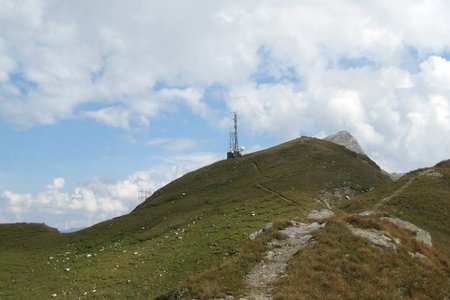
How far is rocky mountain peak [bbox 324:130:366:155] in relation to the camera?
500 ft

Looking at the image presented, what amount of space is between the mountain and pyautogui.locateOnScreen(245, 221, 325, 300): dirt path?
0.17m

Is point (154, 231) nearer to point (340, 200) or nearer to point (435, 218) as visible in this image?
point (340, 200)

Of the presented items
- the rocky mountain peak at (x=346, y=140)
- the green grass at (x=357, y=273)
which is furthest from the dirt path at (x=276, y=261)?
the rocky mountain peak at (x=346, y=140)

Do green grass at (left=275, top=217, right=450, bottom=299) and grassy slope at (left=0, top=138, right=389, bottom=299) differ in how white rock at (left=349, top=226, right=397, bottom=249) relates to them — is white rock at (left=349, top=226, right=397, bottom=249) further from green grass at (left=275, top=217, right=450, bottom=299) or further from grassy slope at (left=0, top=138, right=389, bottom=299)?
grassy slope at (left=0, top=138, right=389, bottom=299)

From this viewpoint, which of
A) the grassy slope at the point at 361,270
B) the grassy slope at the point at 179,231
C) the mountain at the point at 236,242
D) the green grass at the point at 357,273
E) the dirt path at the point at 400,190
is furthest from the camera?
the dirt path at the point at 400,190

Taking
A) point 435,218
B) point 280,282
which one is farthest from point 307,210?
point 280,282

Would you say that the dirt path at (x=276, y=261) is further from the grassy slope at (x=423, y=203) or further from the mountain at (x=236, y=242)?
the grassy slope at (x=423, y=203)

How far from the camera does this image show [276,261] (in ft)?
93.6

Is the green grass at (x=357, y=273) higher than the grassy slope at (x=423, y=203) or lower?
lower

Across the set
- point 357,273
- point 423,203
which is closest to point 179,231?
point 423,203

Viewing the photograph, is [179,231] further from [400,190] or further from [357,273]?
[357,273]

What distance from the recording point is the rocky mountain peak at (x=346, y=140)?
15238cm

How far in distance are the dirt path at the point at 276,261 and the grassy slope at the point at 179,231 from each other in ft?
14.0

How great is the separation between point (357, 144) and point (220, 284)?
138477 millimetres
